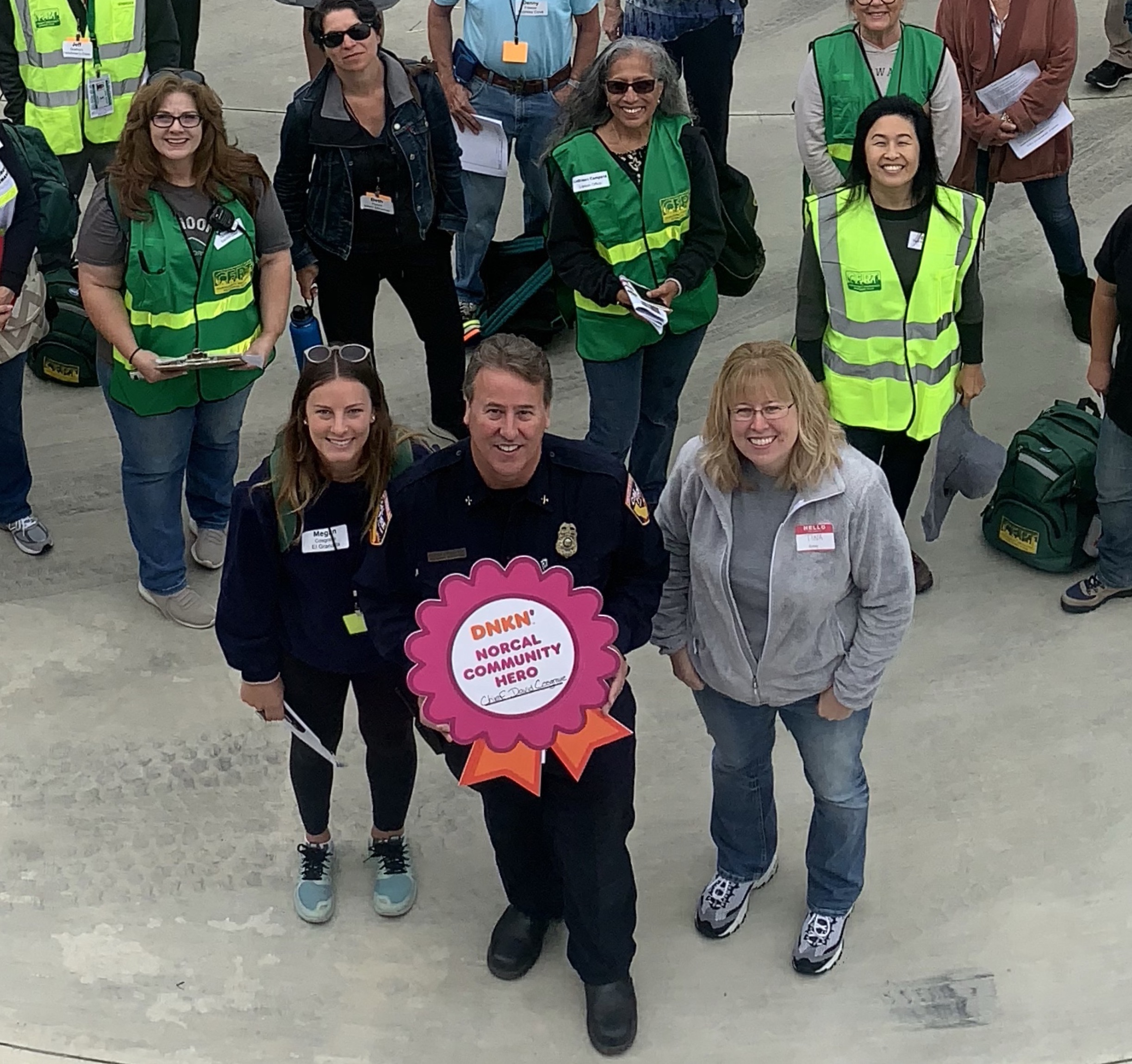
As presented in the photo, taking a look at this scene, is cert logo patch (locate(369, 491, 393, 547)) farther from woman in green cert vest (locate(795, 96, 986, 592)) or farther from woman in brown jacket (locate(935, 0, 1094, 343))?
woman in brown jacket (locate(935, 0, 1094, 343))

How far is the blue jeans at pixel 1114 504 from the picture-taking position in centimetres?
473

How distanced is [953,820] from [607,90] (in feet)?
7.86

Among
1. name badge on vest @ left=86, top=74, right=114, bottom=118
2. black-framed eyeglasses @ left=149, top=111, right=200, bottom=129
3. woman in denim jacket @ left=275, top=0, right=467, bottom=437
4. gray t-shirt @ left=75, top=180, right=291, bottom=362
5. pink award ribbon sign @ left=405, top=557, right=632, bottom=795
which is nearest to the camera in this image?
pink award ribbon sign @ left=405, top=557, right=632, bottom=795

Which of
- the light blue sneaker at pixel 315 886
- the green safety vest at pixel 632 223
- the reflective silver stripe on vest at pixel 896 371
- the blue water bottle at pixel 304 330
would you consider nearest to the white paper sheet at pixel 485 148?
the blue water bottle at pixel 304 330

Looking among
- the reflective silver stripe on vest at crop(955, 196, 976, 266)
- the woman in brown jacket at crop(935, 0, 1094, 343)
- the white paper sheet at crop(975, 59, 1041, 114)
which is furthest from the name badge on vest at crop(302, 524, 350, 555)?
the white paper sheet at crop(975, 59, 1041, 114)

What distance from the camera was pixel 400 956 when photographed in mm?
3918

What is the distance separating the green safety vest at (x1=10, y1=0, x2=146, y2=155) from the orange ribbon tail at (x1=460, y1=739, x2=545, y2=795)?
3584 millimetres

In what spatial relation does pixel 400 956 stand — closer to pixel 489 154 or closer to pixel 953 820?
pixel 953 820

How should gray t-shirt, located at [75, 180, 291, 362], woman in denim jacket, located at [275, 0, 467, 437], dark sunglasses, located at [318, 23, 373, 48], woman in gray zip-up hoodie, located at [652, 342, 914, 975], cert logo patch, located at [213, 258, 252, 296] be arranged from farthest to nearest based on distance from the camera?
woman in denim jacket, located at [275, 0, 467, 437] < dark sunglasses, located at [318, 23, 373, 48] < cert logo patch, located at [213, 258, 252, 296] < gray t-shirt, located at [75, 180, 291, 362] < woman in gray zip-up hoodie, located at [652, 342, 914, 975]

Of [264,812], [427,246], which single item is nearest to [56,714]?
[264,812]

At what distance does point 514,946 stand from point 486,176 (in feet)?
11.4

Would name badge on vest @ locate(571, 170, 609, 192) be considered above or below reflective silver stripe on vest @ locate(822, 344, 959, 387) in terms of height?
above

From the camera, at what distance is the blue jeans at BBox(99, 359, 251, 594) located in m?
4.70

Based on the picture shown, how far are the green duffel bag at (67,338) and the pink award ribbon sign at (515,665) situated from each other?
142 inches
